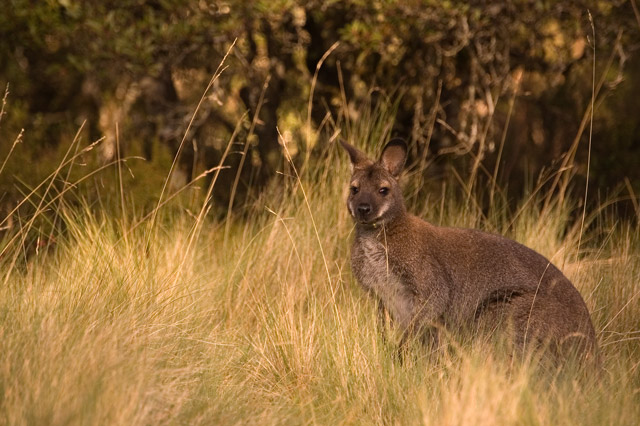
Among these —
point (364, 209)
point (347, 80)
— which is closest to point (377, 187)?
point (364, 209)

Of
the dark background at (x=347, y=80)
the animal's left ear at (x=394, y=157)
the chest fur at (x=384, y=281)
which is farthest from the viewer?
the dark background at (x=347, y=80)

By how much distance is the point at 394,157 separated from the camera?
570 cm

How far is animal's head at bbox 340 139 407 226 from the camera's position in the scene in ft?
17.7

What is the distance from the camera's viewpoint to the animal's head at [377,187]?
5.39 m

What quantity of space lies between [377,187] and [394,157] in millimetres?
296

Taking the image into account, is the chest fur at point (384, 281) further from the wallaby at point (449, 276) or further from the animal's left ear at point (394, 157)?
the animal's left ear at point (394, 157)

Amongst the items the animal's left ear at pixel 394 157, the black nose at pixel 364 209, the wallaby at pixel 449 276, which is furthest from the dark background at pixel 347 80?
the black nose at pixel 364 209

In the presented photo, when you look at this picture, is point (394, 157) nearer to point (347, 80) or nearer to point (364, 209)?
point (364, 209)

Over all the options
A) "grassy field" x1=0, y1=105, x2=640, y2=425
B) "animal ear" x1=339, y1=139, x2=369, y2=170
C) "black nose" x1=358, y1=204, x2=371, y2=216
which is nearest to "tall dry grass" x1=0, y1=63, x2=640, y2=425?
"grassy field" x1=0, y1=105, x2=640, y2=425

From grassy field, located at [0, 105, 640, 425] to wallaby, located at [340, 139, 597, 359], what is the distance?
8.0 inches

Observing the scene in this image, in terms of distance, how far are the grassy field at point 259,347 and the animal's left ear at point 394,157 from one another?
2.64ft

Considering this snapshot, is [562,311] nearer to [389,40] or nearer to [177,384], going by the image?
[177,384]

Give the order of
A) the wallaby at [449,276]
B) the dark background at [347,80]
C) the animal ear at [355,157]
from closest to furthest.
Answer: the wallaby at [449,276]
the animal ear at [355,157]
the dark background at [347,80]

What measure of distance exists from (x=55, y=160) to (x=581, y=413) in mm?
5349
